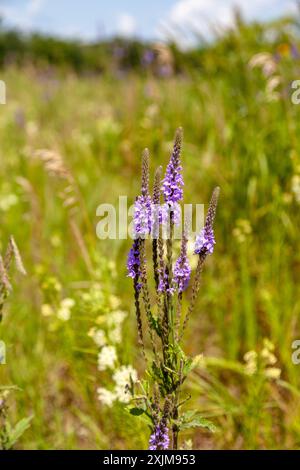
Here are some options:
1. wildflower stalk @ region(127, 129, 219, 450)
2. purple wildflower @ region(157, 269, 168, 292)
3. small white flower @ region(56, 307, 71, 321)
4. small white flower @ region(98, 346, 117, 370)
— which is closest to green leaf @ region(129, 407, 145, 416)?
wildflower stalk @ region(127, 129, 219, 450)

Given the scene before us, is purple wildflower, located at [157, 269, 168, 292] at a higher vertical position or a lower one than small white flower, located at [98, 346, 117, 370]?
higher

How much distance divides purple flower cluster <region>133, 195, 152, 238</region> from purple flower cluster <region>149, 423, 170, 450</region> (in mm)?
442

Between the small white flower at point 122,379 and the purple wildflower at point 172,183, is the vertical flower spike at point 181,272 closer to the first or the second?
the purple wildflower at point 172,183

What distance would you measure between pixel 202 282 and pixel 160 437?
161 centimetres

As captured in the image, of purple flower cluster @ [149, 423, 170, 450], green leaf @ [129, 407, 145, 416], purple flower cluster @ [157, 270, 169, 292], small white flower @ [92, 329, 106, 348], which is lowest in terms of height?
purple flower cluster @ [149, 423, 170, 450]

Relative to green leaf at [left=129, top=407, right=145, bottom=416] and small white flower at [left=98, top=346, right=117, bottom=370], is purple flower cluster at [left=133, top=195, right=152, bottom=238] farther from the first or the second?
small white flower at [left=98, top=346, right=117, bottom=370]

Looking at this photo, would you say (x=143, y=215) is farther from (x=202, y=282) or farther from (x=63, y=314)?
(x=202, y=282)

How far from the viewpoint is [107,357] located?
65.4 inches

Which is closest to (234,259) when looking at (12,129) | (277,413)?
(277,413)

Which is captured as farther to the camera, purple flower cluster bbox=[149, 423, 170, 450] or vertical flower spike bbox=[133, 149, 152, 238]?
purple flower cluster bbox=[149, 423, 170, 450]

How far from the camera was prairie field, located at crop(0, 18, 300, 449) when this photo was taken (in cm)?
190

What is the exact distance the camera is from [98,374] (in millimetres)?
2109
